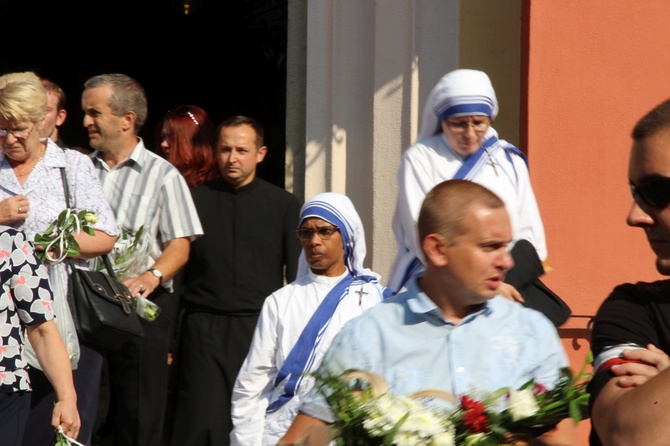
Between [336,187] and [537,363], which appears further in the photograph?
[336,187]

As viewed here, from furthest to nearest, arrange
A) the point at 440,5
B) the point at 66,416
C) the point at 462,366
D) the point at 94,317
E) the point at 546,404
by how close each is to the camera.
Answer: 1. the point at 440,5
2. the point at 94,317
3. the point at 66,416
4. the point at 462,366
5. the point at 546,404

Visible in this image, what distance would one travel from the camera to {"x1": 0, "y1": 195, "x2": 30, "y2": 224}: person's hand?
5.88 metres

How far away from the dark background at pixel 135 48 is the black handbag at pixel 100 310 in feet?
16.9

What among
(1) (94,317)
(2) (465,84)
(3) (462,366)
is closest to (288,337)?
(1) (94,317)

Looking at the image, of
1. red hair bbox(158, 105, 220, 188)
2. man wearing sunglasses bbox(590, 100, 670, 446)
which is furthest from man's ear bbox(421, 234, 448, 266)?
red hair bbox(158, 105, 220, 188)

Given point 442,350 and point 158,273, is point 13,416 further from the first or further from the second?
point 442,350

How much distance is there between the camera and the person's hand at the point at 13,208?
19.3 ft

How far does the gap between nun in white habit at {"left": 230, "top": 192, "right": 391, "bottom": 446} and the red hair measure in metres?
2.39

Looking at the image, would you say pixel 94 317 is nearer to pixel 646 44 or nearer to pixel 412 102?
pixel 412 102

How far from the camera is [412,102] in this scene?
8.06 m

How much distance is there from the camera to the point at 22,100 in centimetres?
598

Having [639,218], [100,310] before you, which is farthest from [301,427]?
[100,310]

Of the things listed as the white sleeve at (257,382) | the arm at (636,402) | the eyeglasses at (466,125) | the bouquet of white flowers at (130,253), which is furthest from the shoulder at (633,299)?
the bouquet of white flowers at (130,253)

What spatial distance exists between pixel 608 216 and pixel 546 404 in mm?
4169
